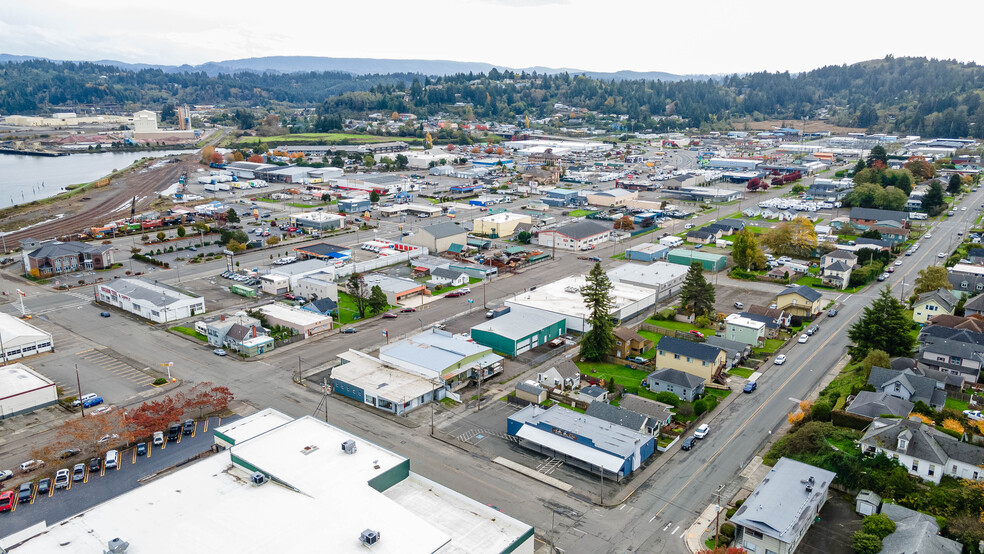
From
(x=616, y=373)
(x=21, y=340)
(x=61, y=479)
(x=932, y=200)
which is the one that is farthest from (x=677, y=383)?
(x=932, y=200)

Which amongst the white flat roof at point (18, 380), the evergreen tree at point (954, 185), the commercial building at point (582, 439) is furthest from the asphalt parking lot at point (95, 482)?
the evergreen tree at point (954, 185)

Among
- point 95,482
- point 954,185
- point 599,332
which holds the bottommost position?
point 95,482

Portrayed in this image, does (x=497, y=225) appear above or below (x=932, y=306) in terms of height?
above

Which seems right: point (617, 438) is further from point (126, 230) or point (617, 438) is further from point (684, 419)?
point (126, 230)

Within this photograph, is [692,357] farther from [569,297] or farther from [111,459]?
[111,459]

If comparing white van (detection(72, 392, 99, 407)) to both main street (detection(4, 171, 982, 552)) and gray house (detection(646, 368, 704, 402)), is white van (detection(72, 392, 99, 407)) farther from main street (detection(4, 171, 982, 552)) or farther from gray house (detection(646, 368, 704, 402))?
gray house (detection(646, 368, 704, 402))
